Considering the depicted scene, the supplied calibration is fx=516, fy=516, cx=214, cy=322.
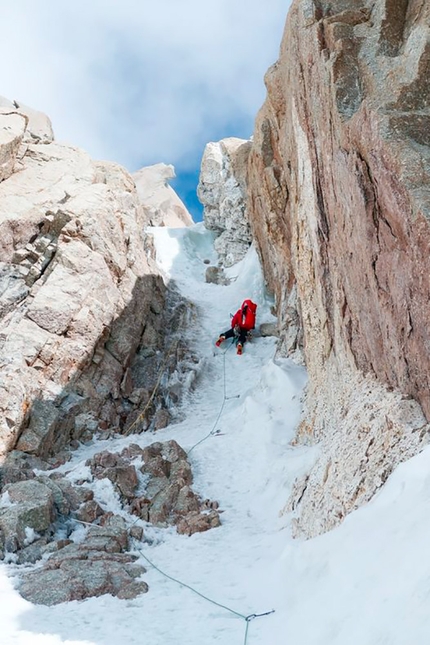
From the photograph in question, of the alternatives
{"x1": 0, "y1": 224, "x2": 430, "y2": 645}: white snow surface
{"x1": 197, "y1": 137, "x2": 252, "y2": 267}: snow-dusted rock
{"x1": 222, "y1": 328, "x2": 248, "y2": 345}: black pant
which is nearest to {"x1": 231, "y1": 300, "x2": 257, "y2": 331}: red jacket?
{"x1": 222, "y1": 328, "x2": 248, "y2": 345}: black pant

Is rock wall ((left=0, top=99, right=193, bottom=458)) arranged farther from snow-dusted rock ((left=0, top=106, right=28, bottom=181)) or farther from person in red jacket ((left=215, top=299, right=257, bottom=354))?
person in red jacket ((left=215, top=299, right=257, bottom=354))

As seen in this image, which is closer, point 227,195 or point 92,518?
point 92,518

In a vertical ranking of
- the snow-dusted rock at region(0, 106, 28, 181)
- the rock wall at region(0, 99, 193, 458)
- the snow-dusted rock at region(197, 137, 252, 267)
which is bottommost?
the rock wall at region(0, 99, 193, 458)

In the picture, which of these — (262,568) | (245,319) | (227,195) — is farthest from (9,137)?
(262,568)

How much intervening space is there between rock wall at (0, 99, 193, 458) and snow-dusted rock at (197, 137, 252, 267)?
11.5m

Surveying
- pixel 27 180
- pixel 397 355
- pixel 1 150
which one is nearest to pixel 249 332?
pixel 27 180

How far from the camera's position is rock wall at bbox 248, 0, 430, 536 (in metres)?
6.96

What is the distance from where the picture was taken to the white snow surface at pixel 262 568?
14.6ft

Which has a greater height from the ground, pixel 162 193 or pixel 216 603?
pixel 162 193

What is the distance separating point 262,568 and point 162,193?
56073 millimetres

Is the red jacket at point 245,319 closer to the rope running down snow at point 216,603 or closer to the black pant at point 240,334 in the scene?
the black pant at point 240,334

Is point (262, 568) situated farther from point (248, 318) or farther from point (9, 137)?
point (9, 137)

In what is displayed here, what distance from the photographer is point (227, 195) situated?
35.9 m

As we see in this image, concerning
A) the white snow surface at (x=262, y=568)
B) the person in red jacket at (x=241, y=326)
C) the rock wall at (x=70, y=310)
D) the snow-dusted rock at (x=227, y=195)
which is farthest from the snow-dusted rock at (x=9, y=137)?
the snow-dusted rock at (x=227, y=195)
